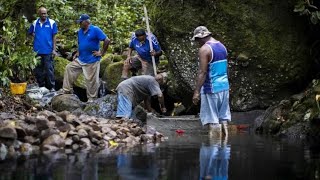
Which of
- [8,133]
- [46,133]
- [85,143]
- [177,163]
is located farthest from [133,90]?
[177,163]

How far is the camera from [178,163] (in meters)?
6.86

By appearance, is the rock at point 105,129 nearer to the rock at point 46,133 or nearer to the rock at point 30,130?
the rock at point 46,133

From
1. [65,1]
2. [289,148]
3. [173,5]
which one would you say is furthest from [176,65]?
[65,1]

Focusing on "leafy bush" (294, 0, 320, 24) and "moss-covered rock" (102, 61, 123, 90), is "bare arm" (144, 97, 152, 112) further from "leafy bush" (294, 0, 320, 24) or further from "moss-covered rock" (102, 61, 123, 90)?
"leafy bush" (294, 0, 320, 24)

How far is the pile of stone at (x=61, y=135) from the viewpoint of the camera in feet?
26.1

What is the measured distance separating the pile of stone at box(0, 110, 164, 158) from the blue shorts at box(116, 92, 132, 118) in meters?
2.39

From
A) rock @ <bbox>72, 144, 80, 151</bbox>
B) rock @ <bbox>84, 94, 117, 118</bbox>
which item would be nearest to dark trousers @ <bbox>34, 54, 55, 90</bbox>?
rock @ <bbox>84, 94, 117, 118</bbox>

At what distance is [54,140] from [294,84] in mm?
6482

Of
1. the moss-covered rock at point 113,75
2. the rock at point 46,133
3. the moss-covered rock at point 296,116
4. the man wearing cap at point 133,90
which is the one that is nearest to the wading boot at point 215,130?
the moss-covered rock at point 296,116

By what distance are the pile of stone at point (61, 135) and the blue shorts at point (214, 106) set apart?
1.03 meters

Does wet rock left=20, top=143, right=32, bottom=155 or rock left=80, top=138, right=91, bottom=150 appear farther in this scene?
rock left=80, top=138, right=91, bottom=150

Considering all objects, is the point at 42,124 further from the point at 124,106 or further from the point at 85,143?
the point at 124,106

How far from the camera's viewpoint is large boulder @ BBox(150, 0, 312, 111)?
13.0 m

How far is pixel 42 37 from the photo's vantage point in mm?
15141
